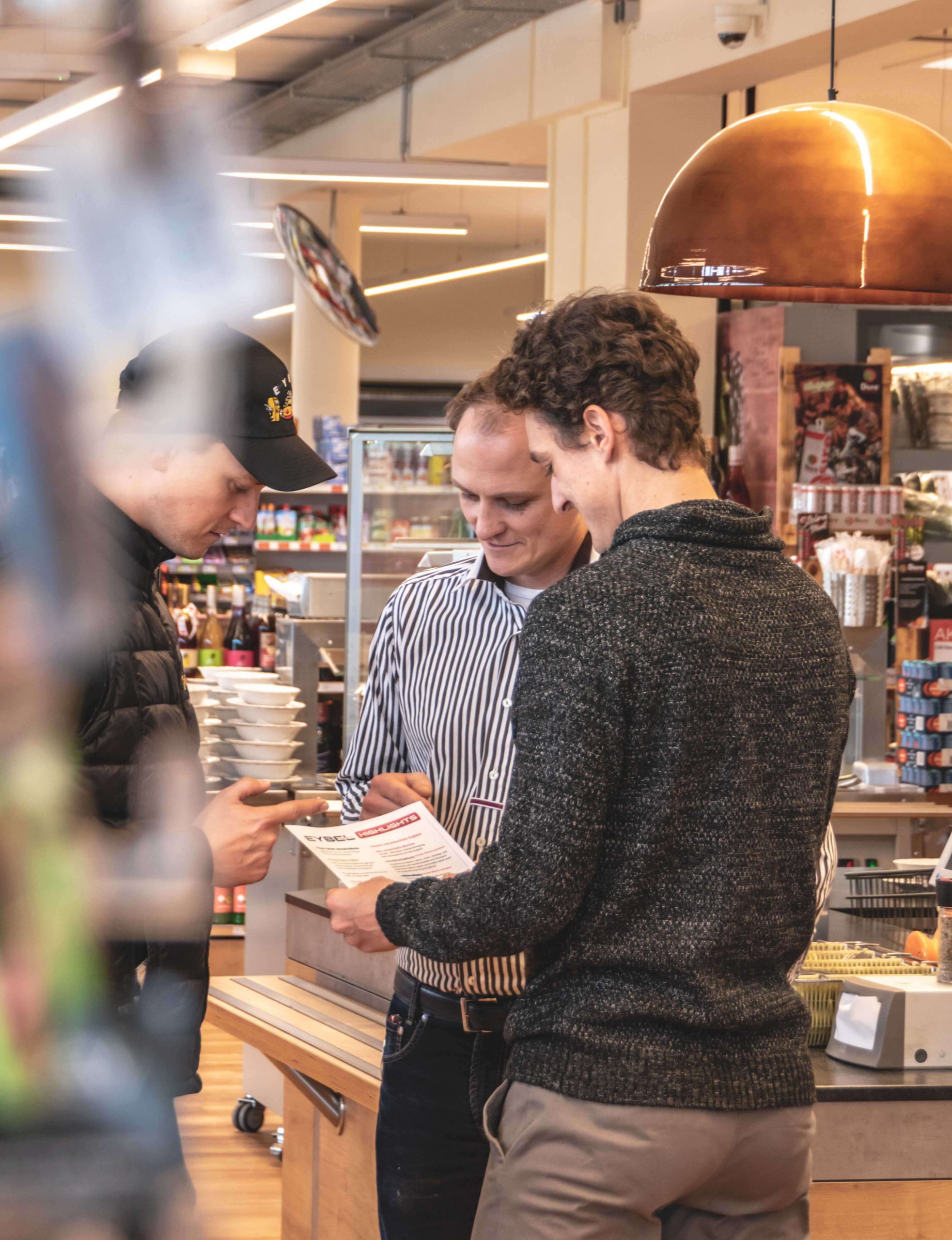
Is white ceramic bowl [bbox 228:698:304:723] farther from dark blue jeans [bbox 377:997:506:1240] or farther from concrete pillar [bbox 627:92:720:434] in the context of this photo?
concrete pillar [bbox 627:92:720:434]

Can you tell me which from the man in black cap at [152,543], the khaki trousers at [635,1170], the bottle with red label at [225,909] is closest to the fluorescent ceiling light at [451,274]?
the bottle with red label at [225,909]

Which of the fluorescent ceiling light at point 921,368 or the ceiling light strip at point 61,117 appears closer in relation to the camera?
the ceiling light strip at point 61,117

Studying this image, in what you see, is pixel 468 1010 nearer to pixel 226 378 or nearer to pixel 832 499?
pixel 226 378

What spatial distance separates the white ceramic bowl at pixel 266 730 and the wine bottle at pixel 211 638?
236cm

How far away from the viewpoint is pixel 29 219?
353mm

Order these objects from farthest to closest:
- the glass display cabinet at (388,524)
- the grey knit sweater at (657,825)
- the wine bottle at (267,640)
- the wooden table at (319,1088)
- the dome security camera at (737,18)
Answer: the wine bottle at (267,640)
the dome security camera at (737,18)
the glass display cabinet at (388,524)
the wooden table at (319,1088)
the grey knit sweater at (657,825)

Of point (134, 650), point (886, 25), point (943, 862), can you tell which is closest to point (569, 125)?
point (886, 25)

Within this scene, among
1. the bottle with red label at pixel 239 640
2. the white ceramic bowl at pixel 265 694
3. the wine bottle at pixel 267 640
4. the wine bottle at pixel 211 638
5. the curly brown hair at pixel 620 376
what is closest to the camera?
the curly brown hair at pixel 620 376

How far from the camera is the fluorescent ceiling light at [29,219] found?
0.34 meters

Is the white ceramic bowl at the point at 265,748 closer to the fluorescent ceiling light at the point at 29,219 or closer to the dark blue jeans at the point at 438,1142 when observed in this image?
the dark blue jeans at the point at 438,1142

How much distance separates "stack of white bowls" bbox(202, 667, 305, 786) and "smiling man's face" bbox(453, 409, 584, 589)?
242cm

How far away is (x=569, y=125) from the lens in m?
6.80

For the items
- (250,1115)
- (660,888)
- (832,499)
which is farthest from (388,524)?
(660,888)

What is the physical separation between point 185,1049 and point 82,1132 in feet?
0.18
